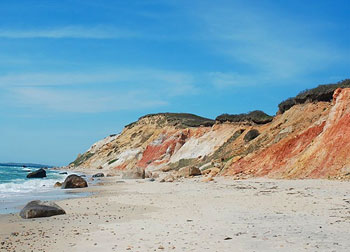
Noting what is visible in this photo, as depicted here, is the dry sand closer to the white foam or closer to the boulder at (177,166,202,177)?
the white foam

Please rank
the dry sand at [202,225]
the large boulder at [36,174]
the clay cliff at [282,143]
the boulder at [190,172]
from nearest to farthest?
1. the dry sand at [202,225]
2. the clay cliff at [282,143]
3. the boulder at [190,172]
4. the large boulder at [36,174]

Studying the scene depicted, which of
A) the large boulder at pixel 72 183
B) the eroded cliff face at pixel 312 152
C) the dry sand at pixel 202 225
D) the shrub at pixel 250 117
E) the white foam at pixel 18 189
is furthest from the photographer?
the shrub at pixel 250 117

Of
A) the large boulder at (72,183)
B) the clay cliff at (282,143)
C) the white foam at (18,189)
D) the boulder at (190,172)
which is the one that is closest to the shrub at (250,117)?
the clay cliff at (282,143)

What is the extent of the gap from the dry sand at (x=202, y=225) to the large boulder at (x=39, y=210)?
45cm

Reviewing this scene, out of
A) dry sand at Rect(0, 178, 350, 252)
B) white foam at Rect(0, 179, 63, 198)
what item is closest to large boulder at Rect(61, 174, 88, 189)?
white foam at Rect(0, 179, 63, 198)

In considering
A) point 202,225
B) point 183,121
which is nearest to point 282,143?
point 202,225

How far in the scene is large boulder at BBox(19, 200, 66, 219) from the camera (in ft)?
48.5

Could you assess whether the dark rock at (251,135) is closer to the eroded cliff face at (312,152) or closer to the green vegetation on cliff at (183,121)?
the eroded cliff face at (312,152)

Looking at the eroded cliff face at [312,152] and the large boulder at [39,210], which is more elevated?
the eroded cliff face at [312,152]

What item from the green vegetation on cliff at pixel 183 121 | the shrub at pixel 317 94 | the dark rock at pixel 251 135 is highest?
the green vegetation on cliff at pixel 183 121

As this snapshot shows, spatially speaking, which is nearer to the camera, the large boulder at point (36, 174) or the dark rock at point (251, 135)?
the dark rock at point (251, 135)

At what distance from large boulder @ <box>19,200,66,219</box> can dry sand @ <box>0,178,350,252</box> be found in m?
0.45

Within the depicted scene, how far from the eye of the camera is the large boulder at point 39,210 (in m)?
14.8

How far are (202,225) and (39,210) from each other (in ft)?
22.7
